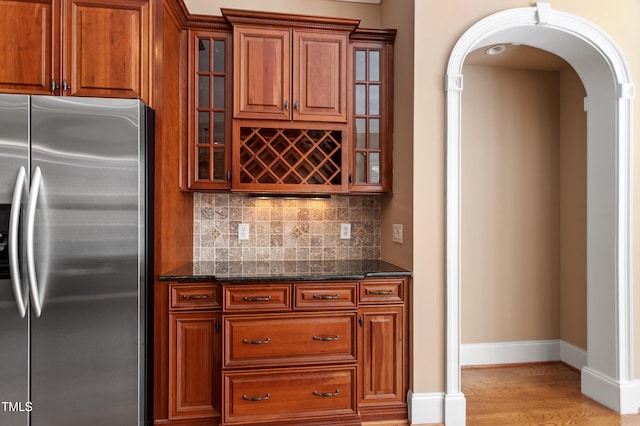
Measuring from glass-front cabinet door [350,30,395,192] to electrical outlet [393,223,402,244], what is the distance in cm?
29

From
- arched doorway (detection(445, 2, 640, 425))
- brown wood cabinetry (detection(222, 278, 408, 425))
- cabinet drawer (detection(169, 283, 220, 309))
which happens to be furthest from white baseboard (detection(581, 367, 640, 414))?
cabinet drawer (detection(169, 283, 220, 309))

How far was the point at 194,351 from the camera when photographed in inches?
91.7

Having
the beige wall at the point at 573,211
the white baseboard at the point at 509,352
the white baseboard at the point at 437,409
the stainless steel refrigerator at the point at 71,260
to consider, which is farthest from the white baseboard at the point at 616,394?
the stainless steel refrigerator at the point at 71,260

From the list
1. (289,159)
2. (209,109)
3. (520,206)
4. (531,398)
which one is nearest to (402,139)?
(289,159)

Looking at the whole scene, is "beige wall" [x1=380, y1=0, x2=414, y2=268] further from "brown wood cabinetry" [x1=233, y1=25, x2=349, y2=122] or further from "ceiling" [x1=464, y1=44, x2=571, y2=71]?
"ceiling" [x1=464, y1=44, x2=571, y2=71]

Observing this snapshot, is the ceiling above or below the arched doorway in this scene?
above

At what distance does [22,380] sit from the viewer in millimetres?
1989

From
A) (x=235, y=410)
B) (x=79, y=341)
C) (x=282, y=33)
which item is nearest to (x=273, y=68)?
(x=282, y=33)

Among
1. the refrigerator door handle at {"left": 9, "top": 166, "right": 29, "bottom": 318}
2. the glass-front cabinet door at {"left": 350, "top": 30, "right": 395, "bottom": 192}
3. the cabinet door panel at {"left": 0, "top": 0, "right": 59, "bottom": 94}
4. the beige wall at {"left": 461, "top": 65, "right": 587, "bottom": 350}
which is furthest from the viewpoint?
the beige wall at {"left": 461, "top": 65, "right": 587, "bottom": 350}

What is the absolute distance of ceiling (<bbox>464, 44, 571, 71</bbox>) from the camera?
307cm

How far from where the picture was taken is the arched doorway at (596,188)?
2.42m

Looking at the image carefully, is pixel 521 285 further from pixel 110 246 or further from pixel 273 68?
pixel 110 246

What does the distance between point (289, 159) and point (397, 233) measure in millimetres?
951

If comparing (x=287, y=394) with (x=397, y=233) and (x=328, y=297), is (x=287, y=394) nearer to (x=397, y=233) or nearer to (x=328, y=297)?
(x=328, y=297)
